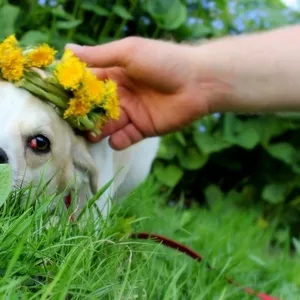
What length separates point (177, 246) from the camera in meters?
2.52

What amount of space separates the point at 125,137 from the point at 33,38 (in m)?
0.78

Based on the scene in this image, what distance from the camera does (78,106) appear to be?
2420 millimetres

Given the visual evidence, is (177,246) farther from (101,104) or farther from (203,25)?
(203,25)

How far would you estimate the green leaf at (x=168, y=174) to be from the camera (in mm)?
4473

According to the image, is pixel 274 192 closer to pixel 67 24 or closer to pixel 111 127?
pixel 67 24

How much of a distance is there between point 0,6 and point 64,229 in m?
1.56

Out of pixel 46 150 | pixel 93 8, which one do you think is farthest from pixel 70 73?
pixel 93 8

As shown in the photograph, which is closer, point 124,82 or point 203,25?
point 124,82

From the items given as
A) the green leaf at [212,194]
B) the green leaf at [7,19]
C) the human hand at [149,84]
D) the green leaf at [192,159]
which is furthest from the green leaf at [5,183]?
the green leaf at [212,194]

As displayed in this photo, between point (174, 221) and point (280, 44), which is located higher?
point (280, 44)

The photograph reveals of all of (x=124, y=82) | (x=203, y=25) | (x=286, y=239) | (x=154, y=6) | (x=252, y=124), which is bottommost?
(x=286, y=239)

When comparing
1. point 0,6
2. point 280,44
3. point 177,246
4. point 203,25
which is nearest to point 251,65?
point 280,44

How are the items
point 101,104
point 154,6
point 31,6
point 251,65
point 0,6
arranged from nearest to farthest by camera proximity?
1. point 101,104
2. point 251,65
3. point 0,6
4. point 31,6
5. point 154,6

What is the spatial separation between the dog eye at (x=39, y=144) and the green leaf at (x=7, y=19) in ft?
2.78
